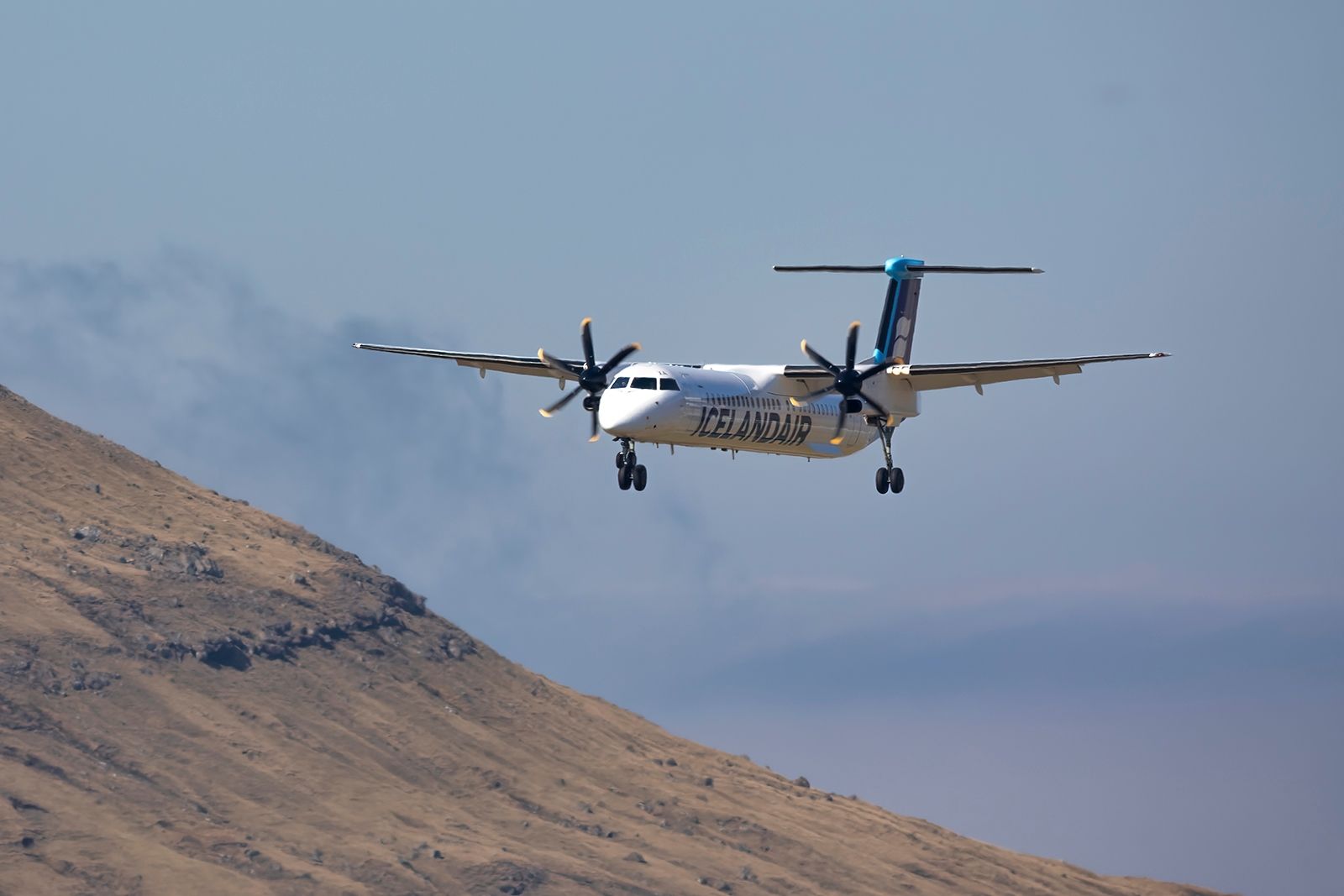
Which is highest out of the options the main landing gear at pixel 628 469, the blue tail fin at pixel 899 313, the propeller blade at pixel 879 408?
the blue tail fin at pixel 899 313

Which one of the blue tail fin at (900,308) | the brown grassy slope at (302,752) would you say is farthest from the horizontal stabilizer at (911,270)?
the brown grassy slope at (302,752)

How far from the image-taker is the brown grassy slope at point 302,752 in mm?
102125

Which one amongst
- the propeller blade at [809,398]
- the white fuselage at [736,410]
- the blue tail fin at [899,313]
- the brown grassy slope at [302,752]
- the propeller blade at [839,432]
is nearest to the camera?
the white fuselage at [736,410]

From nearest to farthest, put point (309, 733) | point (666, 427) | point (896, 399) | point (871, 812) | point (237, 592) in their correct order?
point (666, 427) < point (896, 399) < point (309, 733) < point (237, 592) < point (871, 812)

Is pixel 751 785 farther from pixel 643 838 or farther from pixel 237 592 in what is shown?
pixel 237 592

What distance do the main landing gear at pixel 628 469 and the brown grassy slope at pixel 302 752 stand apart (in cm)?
4693

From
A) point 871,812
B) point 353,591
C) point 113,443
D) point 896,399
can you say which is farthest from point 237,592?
point 896,399

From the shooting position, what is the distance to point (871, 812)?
427 ft

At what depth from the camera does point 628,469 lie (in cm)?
6034

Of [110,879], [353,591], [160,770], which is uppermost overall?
[353,591]

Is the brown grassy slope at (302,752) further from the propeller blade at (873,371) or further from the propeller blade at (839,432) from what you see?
the propeller blade at (873,371)

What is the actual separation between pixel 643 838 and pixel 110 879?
31.1 metres

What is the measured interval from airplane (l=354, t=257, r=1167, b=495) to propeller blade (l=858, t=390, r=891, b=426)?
0.11 ft

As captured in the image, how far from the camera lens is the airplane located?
58.7 m
